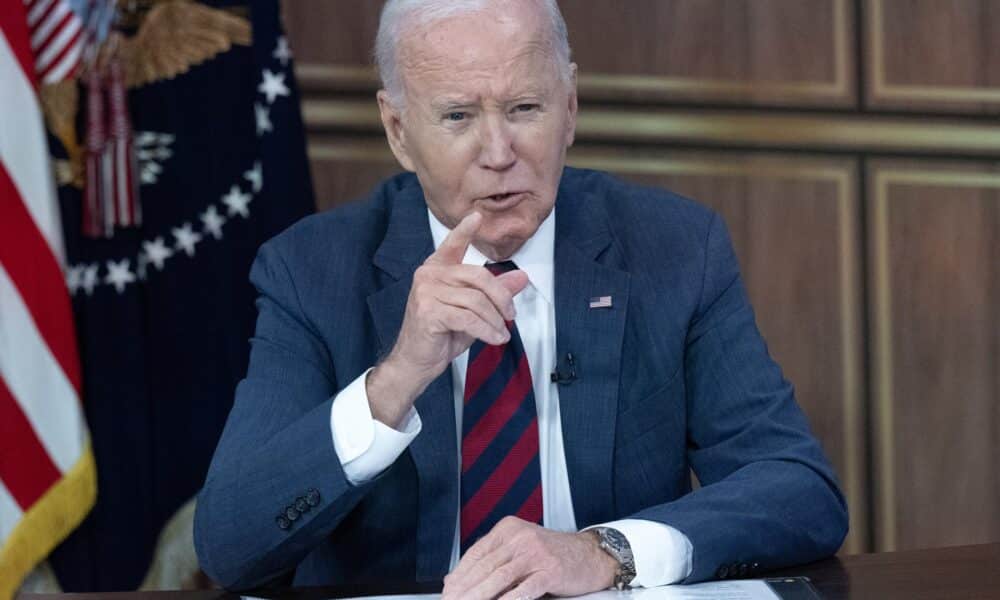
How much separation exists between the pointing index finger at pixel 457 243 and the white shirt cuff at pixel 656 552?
1.47ft

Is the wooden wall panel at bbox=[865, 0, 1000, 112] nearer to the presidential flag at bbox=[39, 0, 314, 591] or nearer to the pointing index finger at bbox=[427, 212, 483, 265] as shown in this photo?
the presidential flag at bbox=[39, 0, 314, 591]

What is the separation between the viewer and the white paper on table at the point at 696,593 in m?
1.87

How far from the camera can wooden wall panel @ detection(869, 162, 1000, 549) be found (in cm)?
434

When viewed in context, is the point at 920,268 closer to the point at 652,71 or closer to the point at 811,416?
the point at 811,416

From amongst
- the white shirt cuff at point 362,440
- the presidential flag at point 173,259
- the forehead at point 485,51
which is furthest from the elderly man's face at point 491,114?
the presidential flag at point 173,259

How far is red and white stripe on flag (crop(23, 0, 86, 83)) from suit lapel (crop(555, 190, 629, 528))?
1520mm

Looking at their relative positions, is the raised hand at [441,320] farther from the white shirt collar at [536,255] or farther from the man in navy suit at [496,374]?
the white shirt collar at [536,255]

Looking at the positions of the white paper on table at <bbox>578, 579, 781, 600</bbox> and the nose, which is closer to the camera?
the white paper on table at <bbox>578, 579, 781, 600</bbox>

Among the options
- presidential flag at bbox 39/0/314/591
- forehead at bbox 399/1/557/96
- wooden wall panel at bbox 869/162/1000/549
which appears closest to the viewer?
forehead at bbox 399/1/557/96

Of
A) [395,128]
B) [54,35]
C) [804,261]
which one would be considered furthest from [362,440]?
[804,261]

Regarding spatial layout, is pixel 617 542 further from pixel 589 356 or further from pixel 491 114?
pixel 491 114

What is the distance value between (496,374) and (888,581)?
0.73 m

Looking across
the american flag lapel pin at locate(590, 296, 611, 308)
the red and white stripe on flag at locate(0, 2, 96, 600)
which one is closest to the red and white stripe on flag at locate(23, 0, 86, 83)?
the red and white stripe on flag at locate(0, 2, 96, 600)

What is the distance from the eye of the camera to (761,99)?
427 cm
